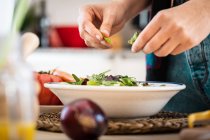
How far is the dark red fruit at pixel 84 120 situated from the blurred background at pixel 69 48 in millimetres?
2400

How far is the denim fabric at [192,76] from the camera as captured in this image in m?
1.29

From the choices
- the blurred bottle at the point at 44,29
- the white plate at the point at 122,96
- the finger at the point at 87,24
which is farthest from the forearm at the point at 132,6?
the blurred bottle at the point at 44,29

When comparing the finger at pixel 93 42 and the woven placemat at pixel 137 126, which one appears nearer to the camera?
the woven placemat at pixel 137 126

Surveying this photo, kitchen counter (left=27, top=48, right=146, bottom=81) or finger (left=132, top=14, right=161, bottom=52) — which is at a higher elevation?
finger (left=132, top=14, right=161, bottom=52)

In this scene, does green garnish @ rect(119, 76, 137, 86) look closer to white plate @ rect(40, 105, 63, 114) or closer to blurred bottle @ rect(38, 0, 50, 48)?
white plate @ rect(40, 105, 63, 114)

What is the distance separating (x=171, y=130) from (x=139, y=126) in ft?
0.22

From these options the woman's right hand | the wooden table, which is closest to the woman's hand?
the woman's right hand

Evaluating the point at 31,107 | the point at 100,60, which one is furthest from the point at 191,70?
the point at 100,60

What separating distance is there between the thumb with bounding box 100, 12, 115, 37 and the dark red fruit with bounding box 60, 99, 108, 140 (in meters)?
0.47

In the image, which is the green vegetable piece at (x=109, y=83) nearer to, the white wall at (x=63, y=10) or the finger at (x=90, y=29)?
the finger at (x=90, y=29)

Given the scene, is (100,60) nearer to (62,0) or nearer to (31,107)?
(62,0)

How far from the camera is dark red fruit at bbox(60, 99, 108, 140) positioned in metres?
0.69

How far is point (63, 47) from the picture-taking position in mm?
3941

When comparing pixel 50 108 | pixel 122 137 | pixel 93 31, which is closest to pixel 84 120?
pixel 122 137
